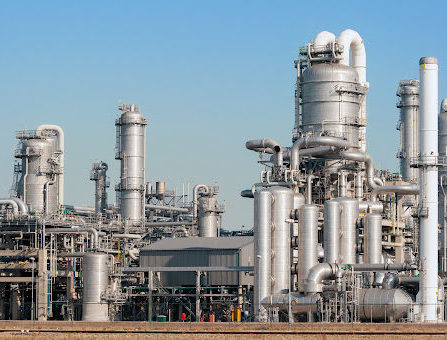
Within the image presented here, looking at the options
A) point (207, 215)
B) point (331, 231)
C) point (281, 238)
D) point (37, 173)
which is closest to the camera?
point (281, 238)

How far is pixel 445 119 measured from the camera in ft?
369

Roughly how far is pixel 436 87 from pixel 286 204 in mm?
14226

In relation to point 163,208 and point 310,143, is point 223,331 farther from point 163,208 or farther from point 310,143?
point 163,208

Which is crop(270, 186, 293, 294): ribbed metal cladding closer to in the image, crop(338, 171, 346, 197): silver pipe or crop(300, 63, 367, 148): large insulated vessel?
crop(338, 171, 346, 197): silver pipe

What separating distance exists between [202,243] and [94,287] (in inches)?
445

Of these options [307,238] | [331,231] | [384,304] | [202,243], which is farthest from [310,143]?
[384,304]

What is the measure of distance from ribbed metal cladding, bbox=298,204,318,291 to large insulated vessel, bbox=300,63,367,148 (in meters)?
13.0

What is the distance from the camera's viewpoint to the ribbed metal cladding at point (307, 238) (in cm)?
8450

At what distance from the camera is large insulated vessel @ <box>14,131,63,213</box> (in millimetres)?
100188

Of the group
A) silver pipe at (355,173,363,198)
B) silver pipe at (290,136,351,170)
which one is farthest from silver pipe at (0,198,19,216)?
silver pipe at (355,173,363,198)

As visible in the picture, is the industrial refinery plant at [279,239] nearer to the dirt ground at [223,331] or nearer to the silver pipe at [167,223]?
the silver pipe at [167,223]

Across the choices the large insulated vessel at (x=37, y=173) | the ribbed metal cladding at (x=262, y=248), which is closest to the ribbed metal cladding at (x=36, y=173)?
the large insulated vessel at (x=37, y=173)

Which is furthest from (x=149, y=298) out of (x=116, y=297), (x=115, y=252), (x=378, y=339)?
(x=378, y=339)

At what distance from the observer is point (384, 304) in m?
78.6
